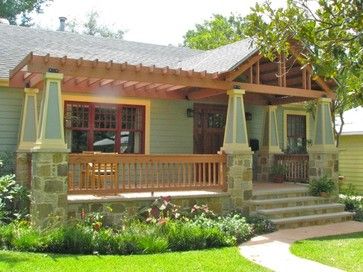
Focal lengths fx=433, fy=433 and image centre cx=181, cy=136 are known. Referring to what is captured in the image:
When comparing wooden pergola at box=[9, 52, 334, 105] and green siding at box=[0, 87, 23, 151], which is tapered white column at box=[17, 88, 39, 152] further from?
green siding at box=[0, 87, 23, 151]

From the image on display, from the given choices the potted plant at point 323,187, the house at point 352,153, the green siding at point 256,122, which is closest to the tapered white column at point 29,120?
the green siding at point 256,122

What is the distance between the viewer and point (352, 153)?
61.8ft

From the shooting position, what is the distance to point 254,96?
1482 cm

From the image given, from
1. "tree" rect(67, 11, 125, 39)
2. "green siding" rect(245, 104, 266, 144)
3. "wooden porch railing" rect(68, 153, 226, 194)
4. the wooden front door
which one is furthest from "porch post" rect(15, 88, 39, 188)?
"tree" rect(67, 11, 125, 39)

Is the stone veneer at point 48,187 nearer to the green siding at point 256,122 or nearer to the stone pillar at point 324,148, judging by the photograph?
the stone pillar at point 324,148

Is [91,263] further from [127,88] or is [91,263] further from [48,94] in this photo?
[127,88]

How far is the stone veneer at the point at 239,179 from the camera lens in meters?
10.6

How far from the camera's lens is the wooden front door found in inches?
555

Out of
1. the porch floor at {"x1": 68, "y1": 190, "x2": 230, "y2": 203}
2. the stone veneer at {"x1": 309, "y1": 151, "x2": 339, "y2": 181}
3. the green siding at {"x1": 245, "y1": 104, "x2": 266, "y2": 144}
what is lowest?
the porch floor at {"x1": 68, "y1": 190, "x2": 230, "y2": 203}

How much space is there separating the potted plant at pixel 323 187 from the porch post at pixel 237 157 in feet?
8.31

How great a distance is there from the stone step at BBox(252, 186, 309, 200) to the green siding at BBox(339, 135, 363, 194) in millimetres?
7274

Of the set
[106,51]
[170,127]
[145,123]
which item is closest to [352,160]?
[170,127]

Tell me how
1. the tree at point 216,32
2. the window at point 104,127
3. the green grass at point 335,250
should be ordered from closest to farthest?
the green grass at point 335,250 < the window at point 104,127 < the tree at point 216,32

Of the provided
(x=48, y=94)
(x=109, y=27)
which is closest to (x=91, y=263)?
(x=48, y=94)
